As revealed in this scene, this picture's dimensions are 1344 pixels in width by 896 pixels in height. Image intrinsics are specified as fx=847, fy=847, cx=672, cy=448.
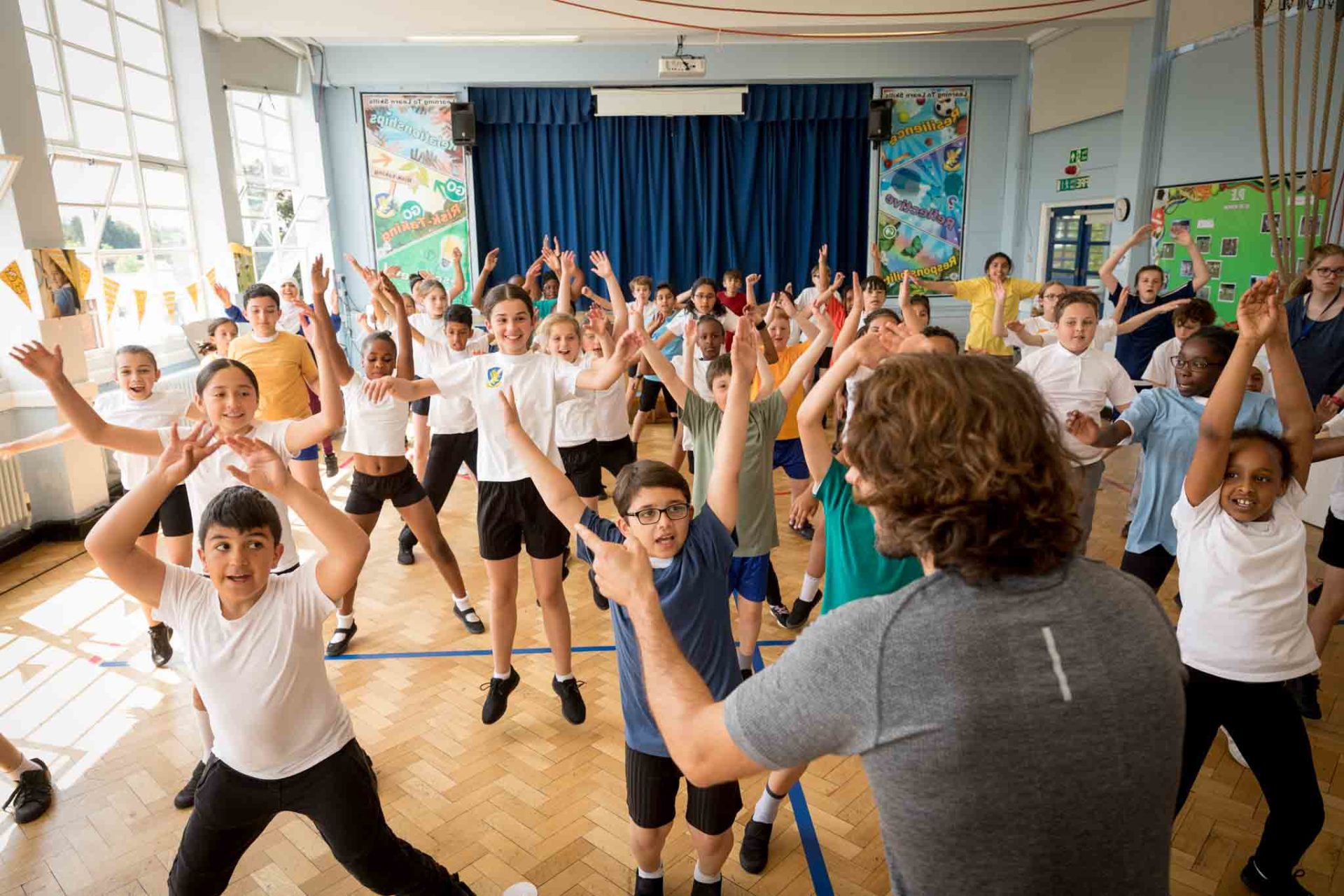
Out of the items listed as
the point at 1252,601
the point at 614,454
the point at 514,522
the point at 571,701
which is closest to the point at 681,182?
the point at 614,454

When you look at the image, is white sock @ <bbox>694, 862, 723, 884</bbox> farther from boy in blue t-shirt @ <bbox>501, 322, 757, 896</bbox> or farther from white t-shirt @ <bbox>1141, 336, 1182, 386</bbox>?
white t-shirt @ <bbox>1141, 336, 1182, 386</bbox>

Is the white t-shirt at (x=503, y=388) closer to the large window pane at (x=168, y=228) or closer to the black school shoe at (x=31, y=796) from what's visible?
the black school shoe at (x=31, y=796)

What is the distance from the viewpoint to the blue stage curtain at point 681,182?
34.0 feet

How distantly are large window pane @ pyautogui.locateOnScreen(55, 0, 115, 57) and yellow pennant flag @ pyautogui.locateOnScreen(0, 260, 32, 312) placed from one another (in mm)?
2185

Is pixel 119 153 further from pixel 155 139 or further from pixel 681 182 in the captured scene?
pixel 681 182

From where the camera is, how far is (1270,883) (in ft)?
7.61

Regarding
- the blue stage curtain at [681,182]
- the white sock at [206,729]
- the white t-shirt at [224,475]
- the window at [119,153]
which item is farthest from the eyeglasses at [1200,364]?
the blue stage curtain at [681,182]

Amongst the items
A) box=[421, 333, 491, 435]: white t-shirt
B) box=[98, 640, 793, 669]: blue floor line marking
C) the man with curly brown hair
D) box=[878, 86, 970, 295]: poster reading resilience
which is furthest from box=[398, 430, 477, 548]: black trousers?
box=[878, 86, 970, 295]: poster reading resilience

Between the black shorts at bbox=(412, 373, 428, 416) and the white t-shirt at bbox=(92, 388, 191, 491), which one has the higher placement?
the white t-shirt at bbox=(92, 388, 191, 491)

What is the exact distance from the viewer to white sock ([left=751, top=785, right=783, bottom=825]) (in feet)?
8.32

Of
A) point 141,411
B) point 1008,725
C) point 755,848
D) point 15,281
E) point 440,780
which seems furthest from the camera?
point 15,281

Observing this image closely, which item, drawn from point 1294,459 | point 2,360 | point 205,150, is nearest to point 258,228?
point 205,150

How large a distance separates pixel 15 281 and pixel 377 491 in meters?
3.16

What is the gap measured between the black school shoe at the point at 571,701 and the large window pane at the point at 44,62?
232 inches
